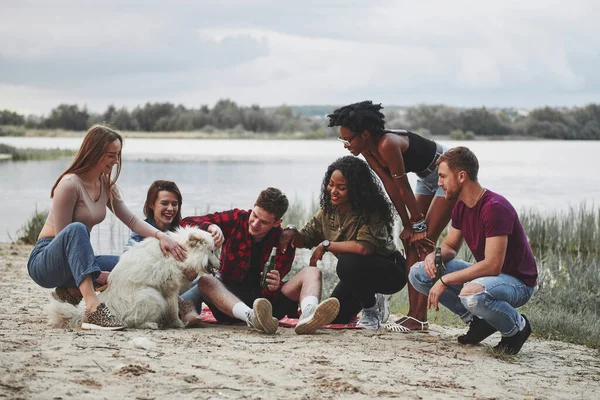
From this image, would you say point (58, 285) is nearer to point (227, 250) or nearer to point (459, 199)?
point (227, 250)

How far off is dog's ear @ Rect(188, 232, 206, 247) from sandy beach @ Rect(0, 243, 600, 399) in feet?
1.98

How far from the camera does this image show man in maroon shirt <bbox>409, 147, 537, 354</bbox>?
204 inches

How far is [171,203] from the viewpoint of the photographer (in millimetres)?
6195

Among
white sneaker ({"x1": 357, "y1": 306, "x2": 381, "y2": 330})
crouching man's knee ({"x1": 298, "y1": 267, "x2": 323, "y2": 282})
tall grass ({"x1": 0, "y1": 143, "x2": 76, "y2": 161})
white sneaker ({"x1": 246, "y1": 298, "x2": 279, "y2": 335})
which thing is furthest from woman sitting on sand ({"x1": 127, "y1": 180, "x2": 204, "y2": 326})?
tall grass ({"x1": 0, "y1": 143, "x2": 76, "y2": 161})

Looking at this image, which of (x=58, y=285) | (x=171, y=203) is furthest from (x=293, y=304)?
(x=58, y=285)

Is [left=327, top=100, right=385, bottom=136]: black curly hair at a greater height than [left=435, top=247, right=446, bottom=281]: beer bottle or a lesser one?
greater

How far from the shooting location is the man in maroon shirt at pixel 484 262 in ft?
17.0

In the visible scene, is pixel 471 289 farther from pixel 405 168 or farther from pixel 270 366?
pixel 270 366

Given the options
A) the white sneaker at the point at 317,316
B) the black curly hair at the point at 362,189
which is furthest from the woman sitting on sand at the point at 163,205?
the white sneaker at the point at 317,316

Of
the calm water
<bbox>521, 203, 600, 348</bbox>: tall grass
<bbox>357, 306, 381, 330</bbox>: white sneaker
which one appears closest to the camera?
<bbox>357, 306, 381, 330</bbox>: white sneaker

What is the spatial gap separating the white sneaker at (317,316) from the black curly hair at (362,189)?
0.82 meters

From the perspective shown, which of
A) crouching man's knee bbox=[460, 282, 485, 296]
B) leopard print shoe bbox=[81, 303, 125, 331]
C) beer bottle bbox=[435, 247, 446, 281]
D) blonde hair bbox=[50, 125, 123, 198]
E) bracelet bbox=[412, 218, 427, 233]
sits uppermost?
blonde hair bbox=[50, 125, 123, 198]

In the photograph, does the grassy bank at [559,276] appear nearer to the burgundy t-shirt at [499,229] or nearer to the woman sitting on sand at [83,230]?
the burgundy t-shirt at [499,229]

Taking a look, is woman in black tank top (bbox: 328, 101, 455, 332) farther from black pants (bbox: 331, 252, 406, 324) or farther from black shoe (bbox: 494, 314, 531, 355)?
black shoe (bbox: 494, 314, 531, 355)
